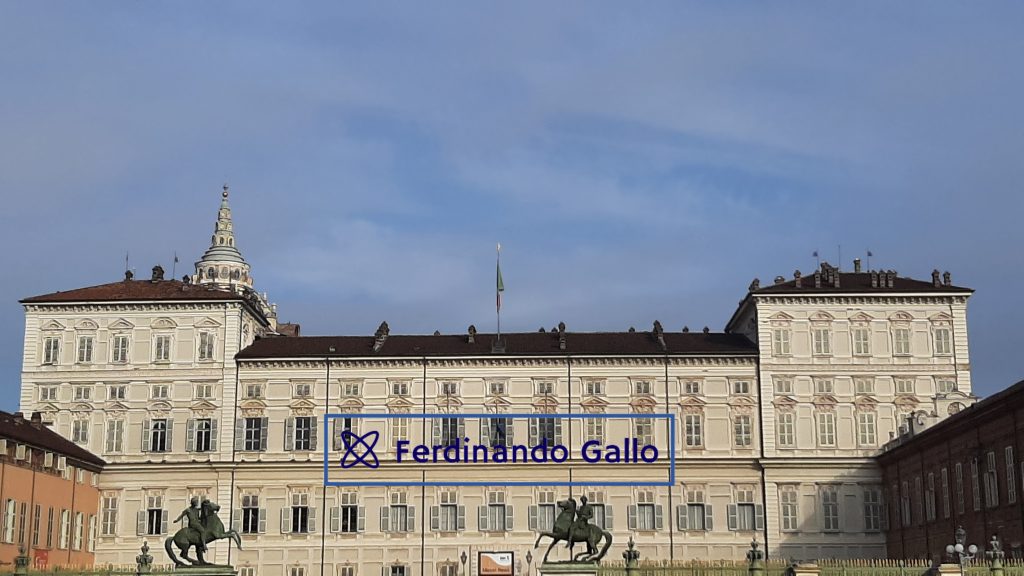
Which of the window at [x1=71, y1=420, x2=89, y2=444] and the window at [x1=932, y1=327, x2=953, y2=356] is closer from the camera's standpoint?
the window at [x1=932, y1=327, x2=953, y2=356]

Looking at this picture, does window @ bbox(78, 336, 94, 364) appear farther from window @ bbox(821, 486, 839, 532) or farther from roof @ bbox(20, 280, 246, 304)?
window @ bbox(821, 486, 839, 532)

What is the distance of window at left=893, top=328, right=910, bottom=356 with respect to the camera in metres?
68.4

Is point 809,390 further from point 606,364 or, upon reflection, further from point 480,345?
point 480,345

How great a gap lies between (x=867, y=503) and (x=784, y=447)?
210 inches

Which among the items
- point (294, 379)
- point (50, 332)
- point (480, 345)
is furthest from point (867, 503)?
point (50, 332)

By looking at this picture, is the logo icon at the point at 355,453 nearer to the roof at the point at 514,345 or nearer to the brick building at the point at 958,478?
the roof at the point at 514,345

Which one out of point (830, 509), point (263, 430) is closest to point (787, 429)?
point (830, 509)

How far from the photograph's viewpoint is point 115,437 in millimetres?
69000

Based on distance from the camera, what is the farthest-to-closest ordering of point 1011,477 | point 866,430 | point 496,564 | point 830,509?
point 866,430, point 830,509, point 496,564, point 1011,477

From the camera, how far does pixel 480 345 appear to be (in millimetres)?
71125

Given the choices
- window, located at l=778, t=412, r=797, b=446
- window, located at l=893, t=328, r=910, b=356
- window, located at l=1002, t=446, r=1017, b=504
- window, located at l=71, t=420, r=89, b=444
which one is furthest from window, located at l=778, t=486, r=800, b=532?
window, located at l=71, t=420, r=89, b=444

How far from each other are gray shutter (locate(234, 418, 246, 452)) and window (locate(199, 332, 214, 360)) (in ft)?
13.8

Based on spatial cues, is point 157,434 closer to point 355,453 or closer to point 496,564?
point 355,453

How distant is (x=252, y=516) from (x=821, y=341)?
A: 110 ft
